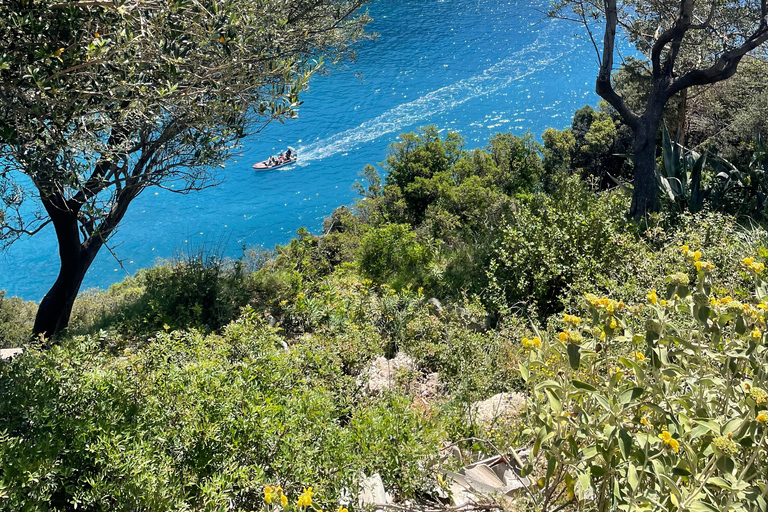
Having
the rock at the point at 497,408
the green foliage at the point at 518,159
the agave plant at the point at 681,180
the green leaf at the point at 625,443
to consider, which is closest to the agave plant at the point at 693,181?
the agave plant at the point at 681,180

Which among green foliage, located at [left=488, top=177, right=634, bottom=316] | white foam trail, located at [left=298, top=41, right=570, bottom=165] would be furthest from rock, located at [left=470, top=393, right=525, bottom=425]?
white foam trail, located at [left=298, top=41, right=570, bottom=165]

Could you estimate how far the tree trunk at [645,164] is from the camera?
8219 mm

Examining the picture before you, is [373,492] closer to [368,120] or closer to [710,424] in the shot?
[710,424]

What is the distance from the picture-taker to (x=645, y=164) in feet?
27.1

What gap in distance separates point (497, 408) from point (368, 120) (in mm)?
27795

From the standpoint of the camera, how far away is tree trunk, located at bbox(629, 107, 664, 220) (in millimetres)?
8219

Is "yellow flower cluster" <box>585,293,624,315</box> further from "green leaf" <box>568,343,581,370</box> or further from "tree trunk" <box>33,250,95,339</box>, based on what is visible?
"tree trunk" <box>33,250,95,339</box>

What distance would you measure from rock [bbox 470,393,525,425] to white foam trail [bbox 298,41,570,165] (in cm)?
2480

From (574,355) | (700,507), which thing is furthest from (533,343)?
(700,507)

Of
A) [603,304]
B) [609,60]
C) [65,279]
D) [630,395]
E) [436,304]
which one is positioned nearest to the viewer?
[630,395]

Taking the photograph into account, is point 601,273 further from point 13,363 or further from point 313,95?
point 313,95

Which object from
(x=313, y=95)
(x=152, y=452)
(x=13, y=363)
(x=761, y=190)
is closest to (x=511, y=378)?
(x=152, y=452)

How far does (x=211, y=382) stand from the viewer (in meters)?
3.09

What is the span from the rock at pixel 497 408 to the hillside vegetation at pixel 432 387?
0.19 feet
